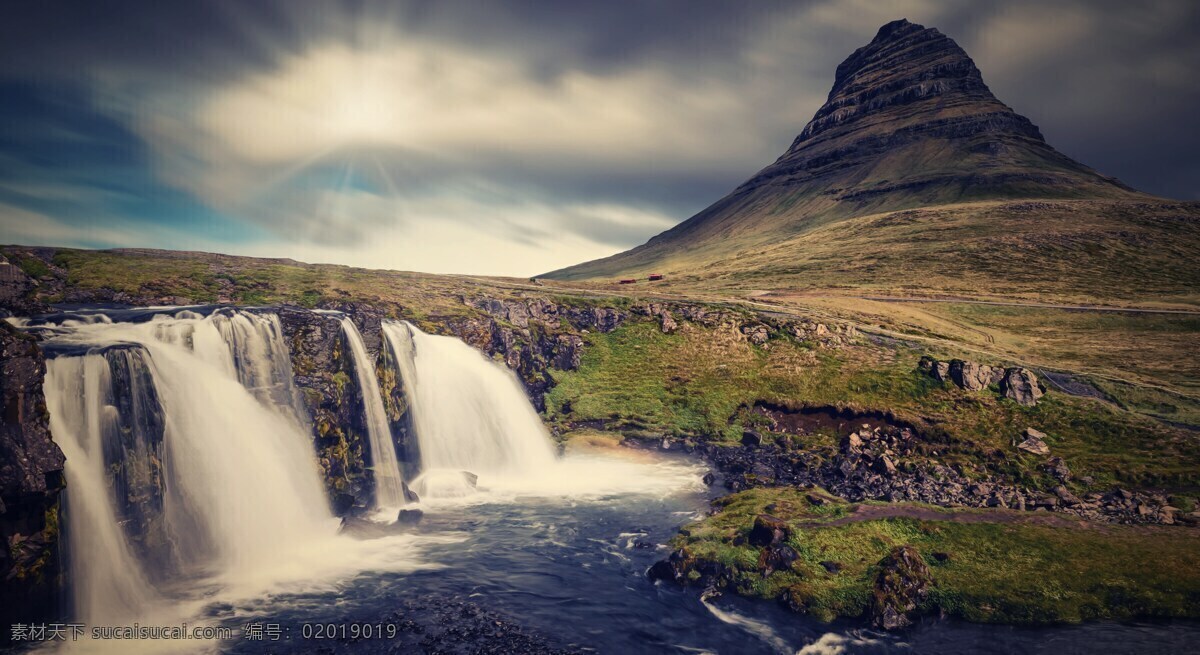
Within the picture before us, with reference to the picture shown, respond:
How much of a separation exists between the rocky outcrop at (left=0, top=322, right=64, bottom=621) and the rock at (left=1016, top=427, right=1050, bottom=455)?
199 ft

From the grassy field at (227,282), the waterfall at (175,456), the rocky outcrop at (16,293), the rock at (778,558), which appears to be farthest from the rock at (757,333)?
the rocky outcrop at (16,293)

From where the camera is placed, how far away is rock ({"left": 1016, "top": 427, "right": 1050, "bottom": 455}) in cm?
4429

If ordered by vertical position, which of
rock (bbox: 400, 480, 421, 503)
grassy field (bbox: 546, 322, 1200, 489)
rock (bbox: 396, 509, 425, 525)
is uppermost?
grassy field (bbox: 546, 322, 1200, 489)

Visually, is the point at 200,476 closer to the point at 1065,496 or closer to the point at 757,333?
the point at 1065,496

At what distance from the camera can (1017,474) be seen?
41.6 metres

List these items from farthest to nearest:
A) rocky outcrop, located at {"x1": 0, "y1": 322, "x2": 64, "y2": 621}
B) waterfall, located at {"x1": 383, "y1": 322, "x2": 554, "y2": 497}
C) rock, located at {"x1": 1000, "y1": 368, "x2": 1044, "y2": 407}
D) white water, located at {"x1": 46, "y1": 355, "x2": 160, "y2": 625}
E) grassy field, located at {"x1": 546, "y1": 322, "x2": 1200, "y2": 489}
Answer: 1. rock, located at {"x1": 1000, "y1": 368, "x2": 1044, "y2": 407}
2. waterfall, located at {"x1": 383, "y1": 322, "x2": 554, "y2": 497}
3. grassy field, located at {"x1": 546, "y1": 322, "x2": 1200, "y2": 489}
4. white water, located at {"x1": 46, "y1": 355, "x2": 160, "y2": 625}
5. rocky outcrop, located at {"x1": 0, "y1": 322, "x2": 64, "y2": 621}

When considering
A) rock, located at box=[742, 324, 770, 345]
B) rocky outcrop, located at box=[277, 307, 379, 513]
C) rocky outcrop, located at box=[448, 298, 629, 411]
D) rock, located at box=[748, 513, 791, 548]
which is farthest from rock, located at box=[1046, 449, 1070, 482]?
rocky outcrop, located at box=[277, 307, 379, 513]

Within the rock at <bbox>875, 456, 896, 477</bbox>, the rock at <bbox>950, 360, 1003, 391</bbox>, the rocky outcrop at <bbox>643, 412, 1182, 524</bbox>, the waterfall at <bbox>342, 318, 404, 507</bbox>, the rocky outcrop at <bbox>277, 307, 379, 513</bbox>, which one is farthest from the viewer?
the rock at <bbox>950, 360, 1003, 391</bbox>

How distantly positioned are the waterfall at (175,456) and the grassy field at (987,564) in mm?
25390

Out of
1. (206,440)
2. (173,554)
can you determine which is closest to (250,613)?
(173,554)

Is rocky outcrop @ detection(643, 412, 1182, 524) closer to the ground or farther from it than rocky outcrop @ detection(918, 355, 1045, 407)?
closer to the ground

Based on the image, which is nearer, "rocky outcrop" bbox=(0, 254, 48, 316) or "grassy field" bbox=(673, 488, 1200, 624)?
"grassy field" bbox=(673, 488, 1200, 624)

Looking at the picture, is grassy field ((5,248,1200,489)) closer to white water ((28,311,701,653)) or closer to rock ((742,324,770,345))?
rock ((742,324,770,345))

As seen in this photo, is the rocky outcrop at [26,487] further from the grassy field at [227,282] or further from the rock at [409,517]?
the grassy field at [227,282]
